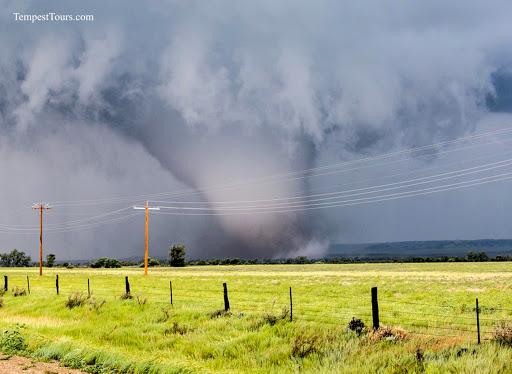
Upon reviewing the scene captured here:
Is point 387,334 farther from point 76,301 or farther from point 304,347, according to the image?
point 76,301

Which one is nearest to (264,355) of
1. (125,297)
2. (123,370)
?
(123,370)

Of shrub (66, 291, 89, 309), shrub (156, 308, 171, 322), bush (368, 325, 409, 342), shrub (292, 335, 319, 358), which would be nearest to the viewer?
shrub (292, 335, 319, 358)

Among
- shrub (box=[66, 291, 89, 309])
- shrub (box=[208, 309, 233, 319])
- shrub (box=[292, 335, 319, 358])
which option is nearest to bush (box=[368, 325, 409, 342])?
shrub (box=[292, 335, 319, 358])

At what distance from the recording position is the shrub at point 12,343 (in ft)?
51.4

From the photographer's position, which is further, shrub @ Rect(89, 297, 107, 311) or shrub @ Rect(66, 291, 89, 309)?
shrub @ Rect(66, 291, 89, 309)

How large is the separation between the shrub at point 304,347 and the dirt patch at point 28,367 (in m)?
6.34

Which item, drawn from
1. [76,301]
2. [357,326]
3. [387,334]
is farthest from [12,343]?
[387,334]

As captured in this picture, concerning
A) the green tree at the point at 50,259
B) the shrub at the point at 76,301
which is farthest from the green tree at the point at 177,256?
the shrub at the point at 76,301

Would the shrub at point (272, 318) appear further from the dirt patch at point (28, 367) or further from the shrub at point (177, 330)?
the dirt patch at point (28, 367)

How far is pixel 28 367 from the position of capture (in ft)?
44.0

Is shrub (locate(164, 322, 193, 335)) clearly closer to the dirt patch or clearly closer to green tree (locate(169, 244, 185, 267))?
the dirt patch

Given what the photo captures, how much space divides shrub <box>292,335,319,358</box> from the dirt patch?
6.34 metres

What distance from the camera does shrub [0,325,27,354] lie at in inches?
617

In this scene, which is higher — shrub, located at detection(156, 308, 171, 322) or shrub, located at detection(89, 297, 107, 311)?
shrub, located at detection(89, 297, 107, 311)
